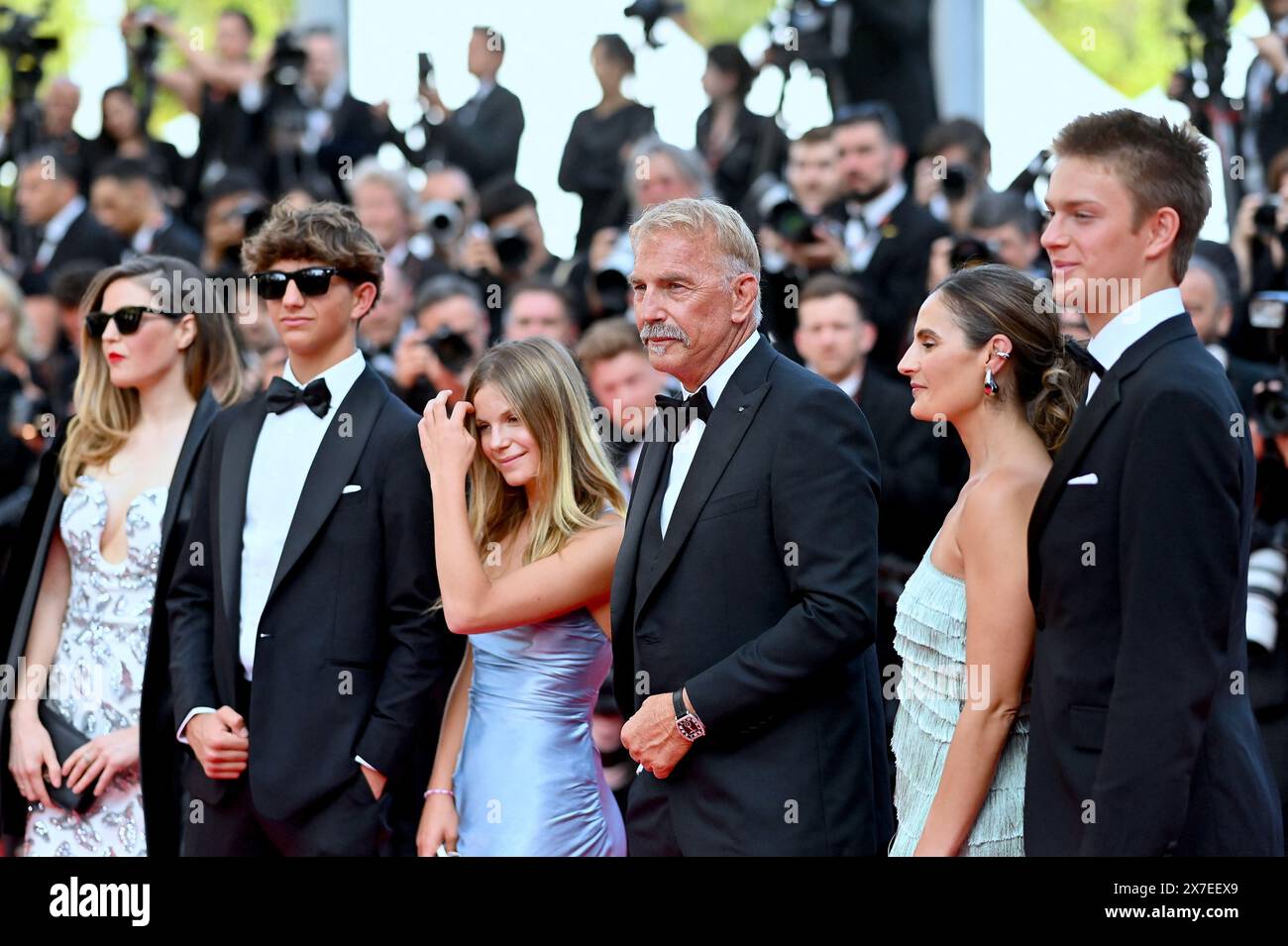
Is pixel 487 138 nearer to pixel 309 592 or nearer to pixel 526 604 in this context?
pixel 309 592

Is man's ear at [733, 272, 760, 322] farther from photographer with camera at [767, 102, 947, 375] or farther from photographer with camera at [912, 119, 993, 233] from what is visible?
photographer with camera at [912, 119, 993, 233]

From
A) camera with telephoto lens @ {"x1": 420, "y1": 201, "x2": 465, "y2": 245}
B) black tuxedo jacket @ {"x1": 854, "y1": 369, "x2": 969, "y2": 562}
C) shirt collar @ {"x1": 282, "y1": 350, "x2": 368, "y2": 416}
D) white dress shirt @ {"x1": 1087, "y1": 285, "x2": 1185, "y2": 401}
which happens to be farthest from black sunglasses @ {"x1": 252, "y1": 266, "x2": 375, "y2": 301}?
camera with telephoto lens @ {"x1": 420, "y1": 201, "x2": 465, "y2": 245}

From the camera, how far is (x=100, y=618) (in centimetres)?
355

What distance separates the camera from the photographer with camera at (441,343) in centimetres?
493

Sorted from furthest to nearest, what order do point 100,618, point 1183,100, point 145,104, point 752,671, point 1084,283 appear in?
point 145,104 → point 1183,100 → point 100,618 → point 752,671 → point 1084,283

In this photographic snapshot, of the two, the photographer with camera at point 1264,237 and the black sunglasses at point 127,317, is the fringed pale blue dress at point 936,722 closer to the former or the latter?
the black sunglasses at point 127,317

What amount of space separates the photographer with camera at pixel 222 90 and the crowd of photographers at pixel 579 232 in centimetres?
1

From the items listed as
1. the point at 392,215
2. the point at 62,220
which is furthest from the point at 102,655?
the point at 62,220

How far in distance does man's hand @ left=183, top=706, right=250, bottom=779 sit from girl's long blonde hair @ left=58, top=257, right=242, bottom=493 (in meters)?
0.77

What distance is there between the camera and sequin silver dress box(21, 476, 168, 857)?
3.50 metres
